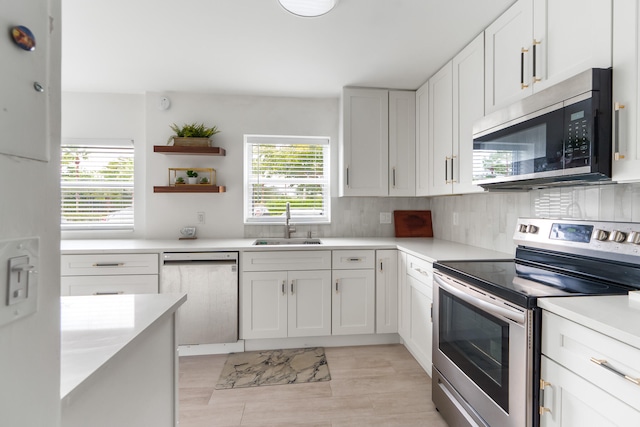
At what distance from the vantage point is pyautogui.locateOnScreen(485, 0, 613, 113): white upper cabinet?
4.09ft

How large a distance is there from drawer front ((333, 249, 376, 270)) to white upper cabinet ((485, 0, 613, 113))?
4.67 feet

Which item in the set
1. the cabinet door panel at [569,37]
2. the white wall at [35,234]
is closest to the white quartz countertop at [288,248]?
the cabinet door panel at [569,37]

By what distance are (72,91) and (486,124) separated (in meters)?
3.73

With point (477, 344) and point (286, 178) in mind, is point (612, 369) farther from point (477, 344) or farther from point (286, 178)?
point (286, 178)

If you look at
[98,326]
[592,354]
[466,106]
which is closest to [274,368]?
[98,326]

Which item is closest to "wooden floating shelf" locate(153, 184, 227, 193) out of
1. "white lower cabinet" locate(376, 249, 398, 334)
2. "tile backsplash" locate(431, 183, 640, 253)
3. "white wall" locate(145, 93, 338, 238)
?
"white wall" locate(145, 93, 338, 238)

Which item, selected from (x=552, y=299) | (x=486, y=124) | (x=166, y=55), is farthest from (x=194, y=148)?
(x=552, y=299)

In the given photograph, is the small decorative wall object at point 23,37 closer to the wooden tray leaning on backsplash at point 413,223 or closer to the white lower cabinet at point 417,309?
the white lower cabinet at point 417,309

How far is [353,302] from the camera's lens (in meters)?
2.70

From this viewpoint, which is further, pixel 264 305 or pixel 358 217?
pixel 358 217

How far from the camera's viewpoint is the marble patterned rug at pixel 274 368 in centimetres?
221

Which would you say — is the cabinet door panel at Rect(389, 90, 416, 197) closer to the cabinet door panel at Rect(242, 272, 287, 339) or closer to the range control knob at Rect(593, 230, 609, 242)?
the cabinet door panel at Rect(242, 272, 287, 339)

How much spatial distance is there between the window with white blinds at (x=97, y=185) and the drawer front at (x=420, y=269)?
2.77m

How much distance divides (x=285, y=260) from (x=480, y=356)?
5.24ft
